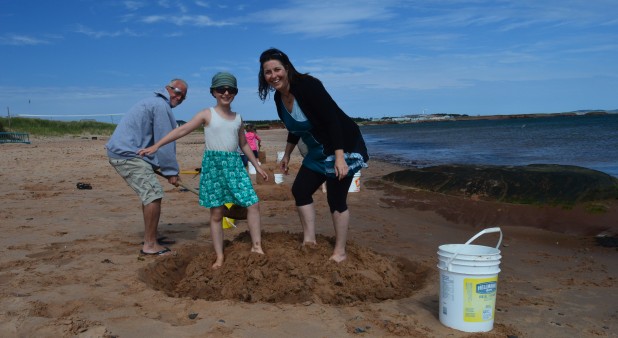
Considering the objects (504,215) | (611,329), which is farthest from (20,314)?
(504,215)

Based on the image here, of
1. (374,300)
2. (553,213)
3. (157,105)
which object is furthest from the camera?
(553,213)

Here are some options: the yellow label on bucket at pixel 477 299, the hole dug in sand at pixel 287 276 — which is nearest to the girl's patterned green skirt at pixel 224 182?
the hole dug in sand at pixel 287 276

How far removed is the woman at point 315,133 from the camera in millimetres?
4070

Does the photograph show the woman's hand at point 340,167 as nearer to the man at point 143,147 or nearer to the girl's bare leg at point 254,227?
the girl's bare leg at point 254,227

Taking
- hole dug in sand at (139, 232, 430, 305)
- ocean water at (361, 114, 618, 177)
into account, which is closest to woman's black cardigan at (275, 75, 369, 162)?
hole dug in sand at (139, 232, 430, 305)

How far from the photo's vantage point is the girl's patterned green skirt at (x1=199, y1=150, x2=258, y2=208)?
4324 mm

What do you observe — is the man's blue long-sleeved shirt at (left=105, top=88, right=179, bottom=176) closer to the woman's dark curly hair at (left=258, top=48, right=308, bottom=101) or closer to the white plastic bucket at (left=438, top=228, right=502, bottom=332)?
the woman's dark curly hair at (left=258, top=48, right=308, bottom=101)

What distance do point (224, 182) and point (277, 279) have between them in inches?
37.0

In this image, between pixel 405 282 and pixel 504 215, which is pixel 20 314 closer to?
pixel 405 282

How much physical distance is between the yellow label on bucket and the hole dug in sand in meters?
0.88

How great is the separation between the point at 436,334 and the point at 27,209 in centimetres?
631

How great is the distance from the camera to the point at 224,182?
434 centimetres

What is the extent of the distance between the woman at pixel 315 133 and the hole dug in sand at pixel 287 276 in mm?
220

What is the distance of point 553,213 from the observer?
7.97 meters
